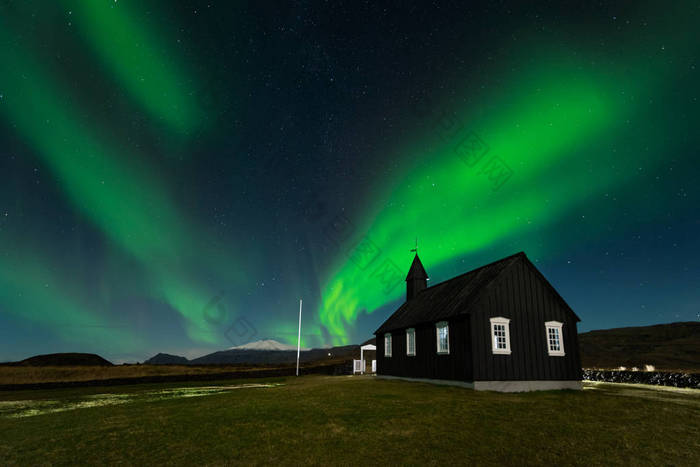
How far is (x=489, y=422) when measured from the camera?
39.4 ft

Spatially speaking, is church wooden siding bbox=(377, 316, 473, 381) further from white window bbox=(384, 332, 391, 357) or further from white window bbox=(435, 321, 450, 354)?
white window bbox=(384, 332, 391, 357)

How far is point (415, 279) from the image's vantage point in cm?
3934

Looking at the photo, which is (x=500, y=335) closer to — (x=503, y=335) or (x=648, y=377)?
(x=503, y=335)

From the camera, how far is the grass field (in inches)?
358

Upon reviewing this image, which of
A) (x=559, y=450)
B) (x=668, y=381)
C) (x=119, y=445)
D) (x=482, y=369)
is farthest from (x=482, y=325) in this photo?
(x=119, y=445)

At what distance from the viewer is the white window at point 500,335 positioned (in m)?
21.7

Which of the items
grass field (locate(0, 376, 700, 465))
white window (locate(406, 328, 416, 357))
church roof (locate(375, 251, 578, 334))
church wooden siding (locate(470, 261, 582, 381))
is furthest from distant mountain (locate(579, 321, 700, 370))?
grass field (locate(0, 376, 700, 465))

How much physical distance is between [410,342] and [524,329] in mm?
8730

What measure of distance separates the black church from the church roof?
0.32 ft

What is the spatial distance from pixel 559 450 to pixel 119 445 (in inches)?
454

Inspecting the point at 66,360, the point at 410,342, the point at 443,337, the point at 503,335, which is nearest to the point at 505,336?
the point at 503,335

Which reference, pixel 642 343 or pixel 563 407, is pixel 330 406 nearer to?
pixel 563 407

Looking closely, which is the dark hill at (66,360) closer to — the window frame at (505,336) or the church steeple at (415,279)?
the church steeple at (415,279)

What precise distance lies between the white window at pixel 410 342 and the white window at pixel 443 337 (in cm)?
348
